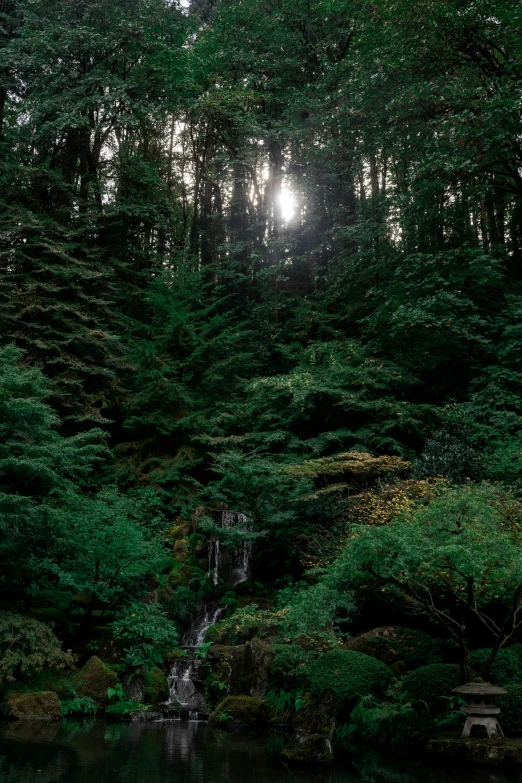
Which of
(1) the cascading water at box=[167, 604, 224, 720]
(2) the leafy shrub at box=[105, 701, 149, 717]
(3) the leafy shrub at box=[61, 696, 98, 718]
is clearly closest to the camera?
(3) the leafy shrub at box=[61, 696, 98, 718]

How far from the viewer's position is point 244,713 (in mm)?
11719

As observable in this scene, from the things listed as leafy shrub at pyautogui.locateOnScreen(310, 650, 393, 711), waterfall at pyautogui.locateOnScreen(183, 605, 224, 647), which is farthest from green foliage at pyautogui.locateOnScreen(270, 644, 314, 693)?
waterfall at pyautogui.locateOnScreen(183, 605, 224, 647)

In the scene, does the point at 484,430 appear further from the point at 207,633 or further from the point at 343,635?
the point at 207,633

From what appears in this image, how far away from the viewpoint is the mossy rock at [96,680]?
12.4 metres

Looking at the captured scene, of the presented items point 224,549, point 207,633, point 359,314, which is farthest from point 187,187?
point 207,633

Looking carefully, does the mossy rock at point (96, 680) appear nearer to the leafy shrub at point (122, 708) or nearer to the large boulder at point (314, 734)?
the leafy shrub at point (122, 708)

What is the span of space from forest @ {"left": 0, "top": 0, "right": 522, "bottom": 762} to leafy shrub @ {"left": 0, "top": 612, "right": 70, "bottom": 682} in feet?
0.17

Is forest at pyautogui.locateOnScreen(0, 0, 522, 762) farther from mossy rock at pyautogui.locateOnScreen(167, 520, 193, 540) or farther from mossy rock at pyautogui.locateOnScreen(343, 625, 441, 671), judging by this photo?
mossy rock at pyautogui.locateOnScreen(167, 520, 193, 540)

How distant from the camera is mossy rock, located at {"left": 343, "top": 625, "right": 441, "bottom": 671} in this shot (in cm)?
1120

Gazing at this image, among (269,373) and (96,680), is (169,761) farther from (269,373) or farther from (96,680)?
(269,373)

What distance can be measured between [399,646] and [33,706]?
6684 millimetres

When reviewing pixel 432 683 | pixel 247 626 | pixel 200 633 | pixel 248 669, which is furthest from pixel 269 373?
pixel 432 683

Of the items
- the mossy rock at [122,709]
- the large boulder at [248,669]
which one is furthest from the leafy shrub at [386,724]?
the mossy rock at [122,709]

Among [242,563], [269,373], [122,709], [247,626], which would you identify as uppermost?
[269,373]
